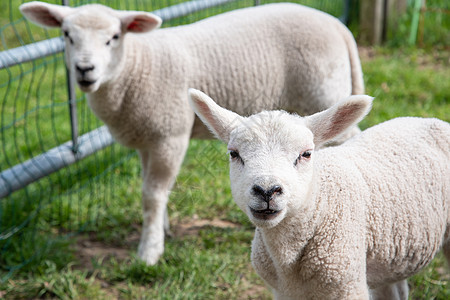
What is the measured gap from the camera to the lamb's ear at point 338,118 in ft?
7.55

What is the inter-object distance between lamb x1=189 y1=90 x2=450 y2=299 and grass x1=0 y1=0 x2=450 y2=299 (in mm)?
734

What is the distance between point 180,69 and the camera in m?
3.91

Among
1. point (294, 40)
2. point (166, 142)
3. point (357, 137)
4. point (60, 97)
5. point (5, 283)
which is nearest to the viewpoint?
point (357, 137)

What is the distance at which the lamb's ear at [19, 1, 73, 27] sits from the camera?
3.65 m

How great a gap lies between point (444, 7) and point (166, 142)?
202 inches

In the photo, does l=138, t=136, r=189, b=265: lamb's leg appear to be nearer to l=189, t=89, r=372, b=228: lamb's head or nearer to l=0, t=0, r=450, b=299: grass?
l=0, t=0, r=450, b=299: grass

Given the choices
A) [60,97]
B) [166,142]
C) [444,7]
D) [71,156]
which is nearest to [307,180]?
[166,142]

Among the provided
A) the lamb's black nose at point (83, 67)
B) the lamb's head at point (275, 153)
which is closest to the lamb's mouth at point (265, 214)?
the lamb's head at point (275, 153)

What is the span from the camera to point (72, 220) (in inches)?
170

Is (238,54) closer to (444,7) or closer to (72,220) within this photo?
(72,220)

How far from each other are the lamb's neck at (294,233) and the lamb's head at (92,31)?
164 centimetres

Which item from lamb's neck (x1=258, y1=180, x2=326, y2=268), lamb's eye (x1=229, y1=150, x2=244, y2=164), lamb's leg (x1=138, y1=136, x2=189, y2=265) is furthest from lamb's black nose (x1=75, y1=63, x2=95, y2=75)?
lamb's neck (x1=258, y1=180, x2=326, y2=268)

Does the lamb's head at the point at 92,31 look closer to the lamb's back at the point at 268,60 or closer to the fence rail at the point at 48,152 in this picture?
the fence rail at the point at 48,152

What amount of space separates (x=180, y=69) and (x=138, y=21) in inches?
16.0
